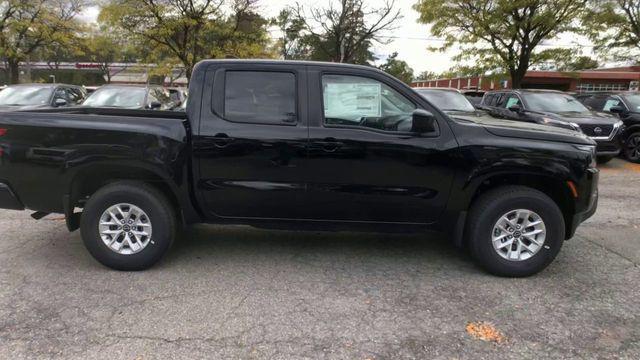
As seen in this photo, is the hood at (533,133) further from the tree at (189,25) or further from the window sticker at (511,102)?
the tree at (189,25)

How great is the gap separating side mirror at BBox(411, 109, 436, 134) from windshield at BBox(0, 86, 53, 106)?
1046 centimetres

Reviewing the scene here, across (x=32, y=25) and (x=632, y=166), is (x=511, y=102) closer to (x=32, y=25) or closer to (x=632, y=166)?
(x=632, y=166)

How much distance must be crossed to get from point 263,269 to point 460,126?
2.13 m

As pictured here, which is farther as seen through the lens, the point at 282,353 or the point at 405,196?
the point at 405,196

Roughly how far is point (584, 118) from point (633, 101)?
8.97ft

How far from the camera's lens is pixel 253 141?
14.0 feet

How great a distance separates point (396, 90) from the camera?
14.3 ft

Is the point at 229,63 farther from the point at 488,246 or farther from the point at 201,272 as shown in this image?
the point at 488,246

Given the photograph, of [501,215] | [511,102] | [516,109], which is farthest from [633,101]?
[501,215]

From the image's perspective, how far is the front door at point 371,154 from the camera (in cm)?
425

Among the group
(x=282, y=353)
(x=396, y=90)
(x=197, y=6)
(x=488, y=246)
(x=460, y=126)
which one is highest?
(x=197, y=6)

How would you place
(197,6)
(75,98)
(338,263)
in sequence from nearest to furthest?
(338,263) < (75,98) < (197,6)

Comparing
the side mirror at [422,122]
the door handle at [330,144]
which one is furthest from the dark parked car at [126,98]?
the side mirror at [422,122]

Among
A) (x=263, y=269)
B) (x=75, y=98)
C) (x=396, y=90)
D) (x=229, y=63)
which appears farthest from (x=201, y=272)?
(x=75, y=98)
